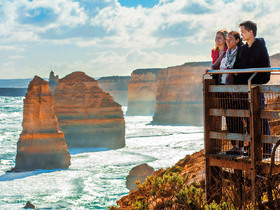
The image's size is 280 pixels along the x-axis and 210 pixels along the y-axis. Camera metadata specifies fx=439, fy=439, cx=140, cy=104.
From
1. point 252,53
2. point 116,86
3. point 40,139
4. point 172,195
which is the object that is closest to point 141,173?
point 40,139

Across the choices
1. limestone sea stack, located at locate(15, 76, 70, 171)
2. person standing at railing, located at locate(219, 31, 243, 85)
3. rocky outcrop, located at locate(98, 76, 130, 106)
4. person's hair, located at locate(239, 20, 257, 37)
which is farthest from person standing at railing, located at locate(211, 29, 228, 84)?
rocky outcrop, located at locate(98, 76, 130, 106)

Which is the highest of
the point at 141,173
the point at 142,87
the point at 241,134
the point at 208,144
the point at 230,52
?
the point at 142,87

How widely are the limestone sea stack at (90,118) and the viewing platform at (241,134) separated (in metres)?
48.0

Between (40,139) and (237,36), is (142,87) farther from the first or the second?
(237,36)

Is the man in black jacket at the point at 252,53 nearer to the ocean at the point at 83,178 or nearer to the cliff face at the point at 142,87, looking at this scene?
the ocean at the point at 83,178

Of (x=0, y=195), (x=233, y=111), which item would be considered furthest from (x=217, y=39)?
(x=0, y=195)

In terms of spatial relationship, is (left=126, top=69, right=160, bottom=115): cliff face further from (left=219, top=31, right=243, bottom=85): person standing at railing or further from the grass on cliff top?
(left=219, top=31, right=243, bottom=85): person standing at railing

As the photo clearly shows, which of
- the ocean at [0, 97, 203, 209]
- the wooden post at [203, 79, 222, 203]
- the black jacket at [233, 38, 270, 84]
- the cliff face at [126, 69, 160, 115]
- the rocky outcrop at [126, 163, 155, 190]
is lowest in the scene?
the ocean at [0, 97, 203, 209]

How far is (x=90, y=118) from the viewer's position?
54.7 meters

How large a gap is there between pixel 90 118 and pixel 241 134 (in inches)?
1949

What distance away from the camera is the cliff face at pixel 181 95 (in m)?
87.6

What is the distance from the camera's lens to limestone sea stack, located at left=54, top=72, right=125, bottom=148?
53906 mm

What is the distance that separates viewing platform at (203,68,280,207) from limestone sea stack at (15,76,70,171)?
32.1 metres

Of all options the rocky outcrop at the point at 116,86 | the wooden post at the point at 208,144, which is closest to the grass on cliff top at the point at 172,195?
the wooden post at the point at 208,144
